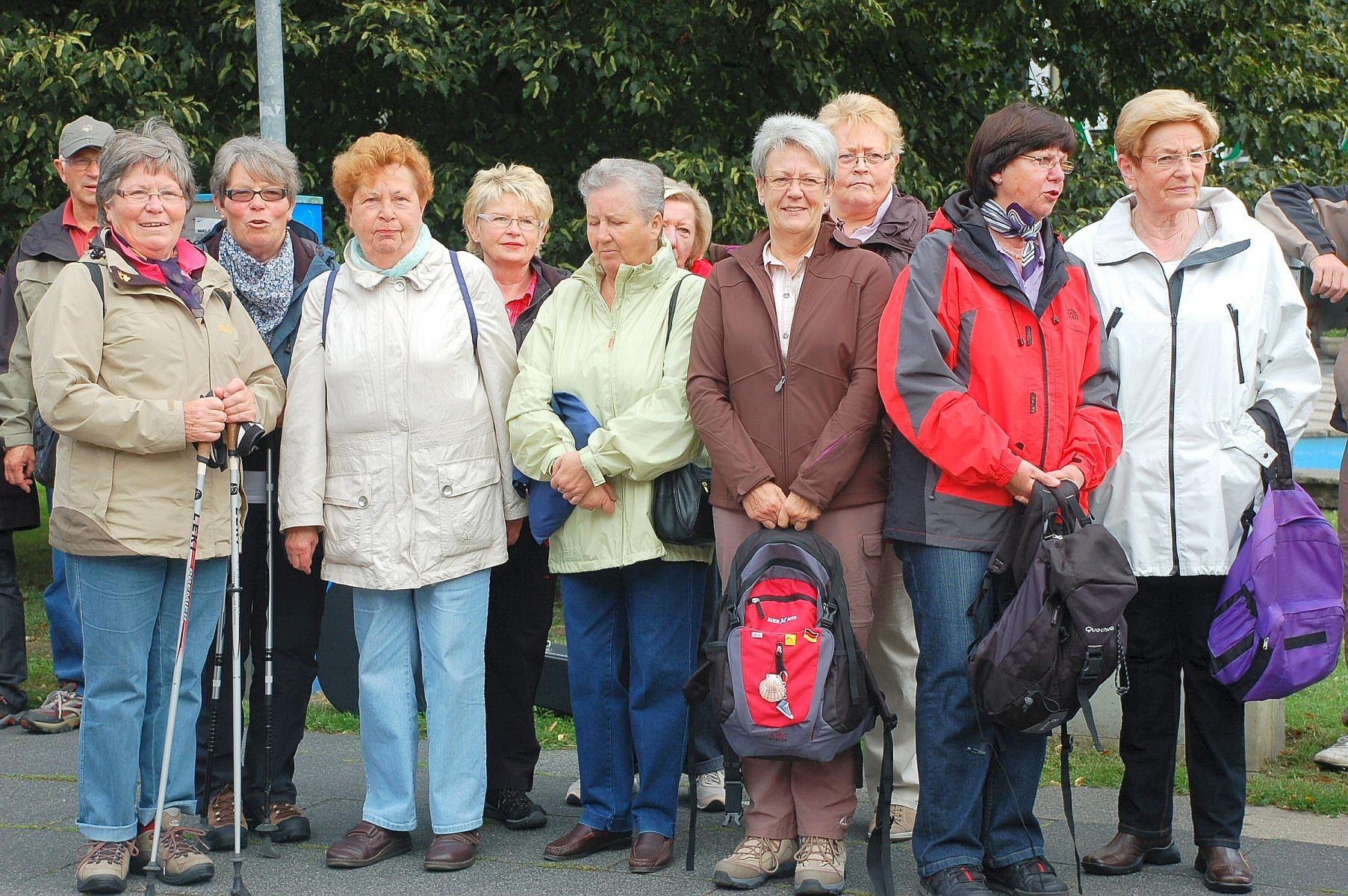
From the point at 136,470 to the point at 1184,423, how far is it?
3.09 m

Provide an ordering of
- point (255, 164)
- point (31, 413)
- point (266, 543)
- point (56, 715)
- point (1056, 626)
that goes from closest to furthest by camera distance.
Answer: point (1056, 626), point (255, 164), point (266, 543), point (31, 413), point (56, 715)

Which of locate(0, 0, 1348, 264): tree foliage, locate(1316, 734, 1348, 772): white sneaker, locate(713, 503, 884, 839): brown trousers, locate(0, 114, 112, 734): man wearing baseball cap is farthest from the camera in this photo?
→ locate(0, 0, 1348, 264): tree foliage

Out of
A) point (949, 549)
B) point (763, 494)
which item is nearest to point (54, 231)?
point (763, 494)

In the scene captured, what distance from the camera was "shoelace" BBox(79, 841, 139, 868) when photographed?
4359 mm

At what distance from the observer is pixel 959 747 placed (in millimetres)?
4148

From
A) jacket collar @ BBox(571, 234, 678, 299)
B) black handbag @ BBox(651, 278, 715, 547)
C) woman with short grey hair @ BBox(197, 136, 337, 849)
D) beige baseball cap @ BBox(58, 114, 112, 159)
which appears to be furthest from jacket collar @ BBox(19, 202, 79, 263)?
black handbag @ BBox(651, 278, 715, 547)

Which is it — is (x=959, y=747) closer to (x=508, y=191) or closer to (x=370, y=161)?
(x=508, y=191)

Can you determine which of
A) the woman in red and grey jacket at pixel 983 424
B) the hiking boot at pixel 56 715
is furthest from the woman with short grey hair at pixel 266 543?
the woman in red and grey jacket at pixel 983 424

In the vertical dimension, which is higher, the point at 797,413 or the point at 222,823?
the point at 797,413

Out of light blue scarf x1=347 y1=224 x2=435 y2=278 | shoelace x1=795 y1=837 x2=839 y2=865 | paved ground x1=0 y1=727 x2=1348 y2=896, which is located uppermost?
light blue scarf x1=347 y1=224 x2=435 y2=278

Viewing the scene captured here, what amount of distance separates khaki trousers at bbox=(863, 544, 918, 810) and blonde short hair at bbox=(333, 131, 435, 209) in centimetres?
201

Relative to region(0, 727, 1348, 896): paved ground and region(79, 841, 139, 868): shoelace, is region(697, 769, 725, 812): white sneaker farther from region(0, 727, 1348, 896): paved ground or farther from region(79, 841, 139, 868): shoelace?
region(79, 841, 139, 868): shoelace

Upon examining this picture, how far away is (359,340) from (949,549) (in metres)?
1.93

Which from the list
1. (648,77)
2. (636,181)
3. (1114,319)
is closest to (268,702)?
(636,181)
